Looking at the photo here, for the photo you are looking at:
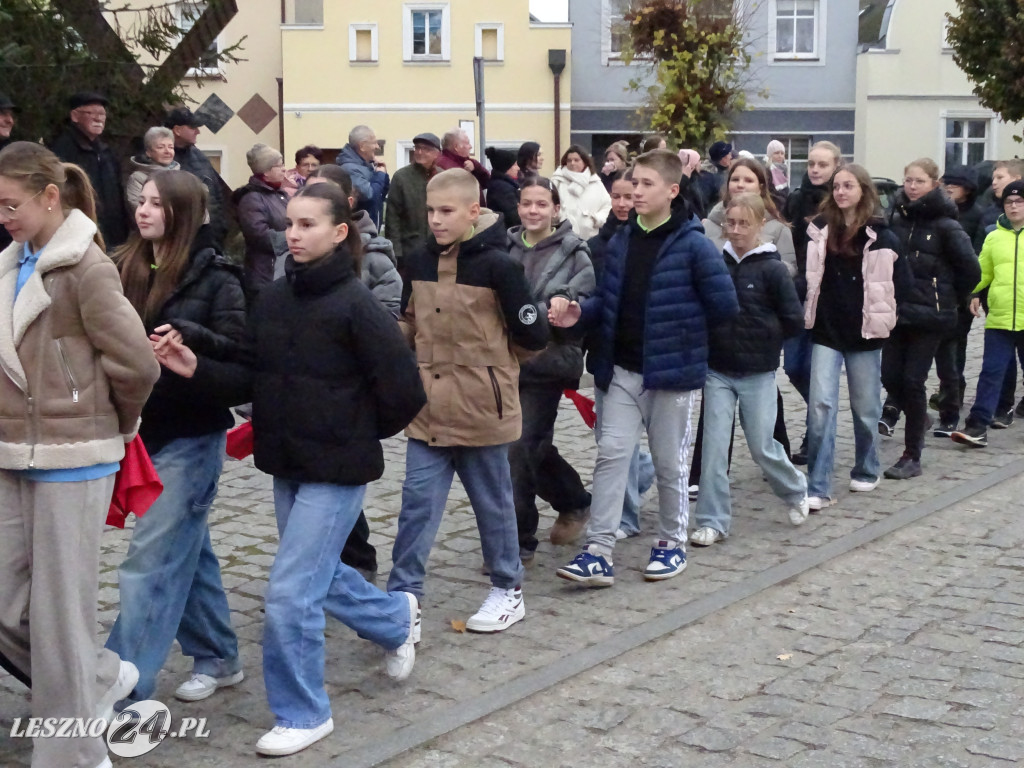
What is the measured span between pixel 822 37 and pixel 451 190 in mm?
31272

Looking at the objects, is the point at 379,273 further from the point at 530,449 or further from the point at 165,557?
the point at 165,557

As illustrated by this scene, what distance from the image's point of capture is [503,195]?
12516mm

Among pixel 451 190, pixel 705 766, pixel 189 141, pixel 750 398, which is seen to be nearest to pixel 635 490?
pixel 750 398

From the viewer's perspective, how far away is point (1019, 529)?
306 inches

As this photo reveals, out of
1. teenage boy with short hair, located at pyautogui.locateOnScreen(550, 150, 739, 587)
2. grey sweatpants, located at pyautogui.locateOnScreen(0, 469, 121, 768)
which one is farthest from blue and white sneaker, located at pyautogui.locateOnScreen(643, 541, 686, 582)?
grey sweatpants, located at pyautogui.locateOnScreen(0, 469, 121, 768)

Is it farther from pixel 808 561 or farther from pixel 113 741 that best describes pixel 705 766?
pixel 808 561

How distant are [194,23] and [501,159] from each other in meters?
2.90

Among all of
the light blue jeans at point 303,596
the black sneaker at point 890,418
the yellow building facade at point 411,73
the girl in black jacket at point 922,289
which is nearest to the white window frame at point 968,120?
the yellow building facade at point 411,73

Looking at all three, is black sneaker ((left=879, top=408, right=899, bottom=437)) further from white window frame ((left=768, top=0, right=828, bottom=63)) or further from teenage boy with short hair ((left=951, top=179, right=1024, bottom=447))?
white window frame ((left=768, top=0, right=828, bottom=63))

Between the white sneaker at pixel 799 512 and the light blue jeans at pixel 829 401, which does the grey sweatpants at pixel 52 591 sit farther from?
the light blue jeans at pixel 829 401

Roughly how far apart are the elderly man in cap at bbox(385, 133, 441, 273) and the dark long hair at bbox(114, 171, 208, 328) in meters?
7.69

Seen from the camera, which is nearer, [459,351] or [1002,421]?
[459,351]

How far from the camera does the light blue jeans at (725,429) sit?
755cm

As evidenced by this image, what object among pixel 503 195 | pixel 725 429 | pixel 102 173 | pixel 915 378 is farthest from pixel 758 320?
pixel 503 195
